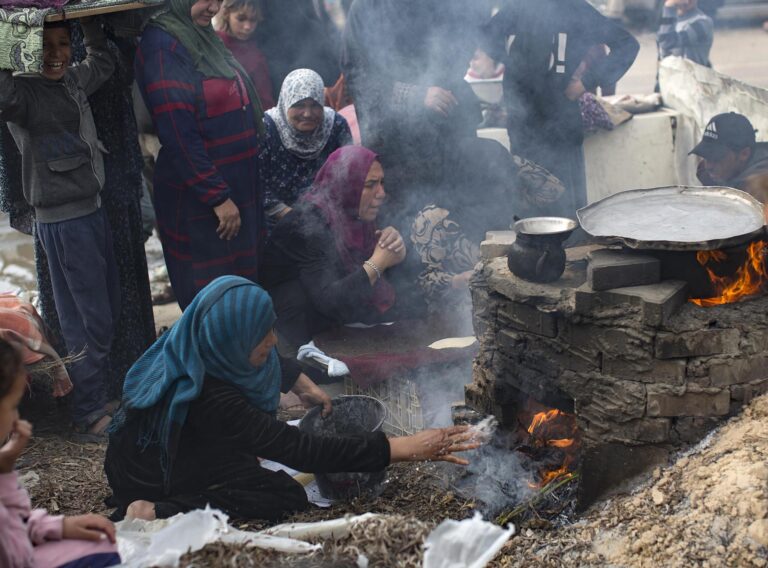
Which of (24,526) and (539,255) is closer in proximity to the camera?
(24,526)

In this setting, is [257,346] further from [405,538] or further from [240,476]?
[405,538]

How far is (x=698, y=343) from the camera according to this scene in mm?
3514

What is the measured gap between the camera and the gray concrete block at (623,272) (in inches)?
141

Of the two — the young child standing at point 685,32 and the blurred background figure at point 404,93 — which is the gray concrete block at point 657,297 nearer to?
the blurred background figure at point 404,93

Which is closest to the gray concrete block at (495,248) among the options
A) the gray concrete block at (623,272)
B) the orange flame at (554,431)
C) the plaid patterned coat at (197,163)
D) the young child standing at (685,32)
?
the gray concrete block at (623,272)

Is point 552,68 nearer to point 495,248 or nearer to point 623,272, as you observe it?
point 495,248

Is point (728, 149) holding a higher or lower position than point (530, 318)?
higher

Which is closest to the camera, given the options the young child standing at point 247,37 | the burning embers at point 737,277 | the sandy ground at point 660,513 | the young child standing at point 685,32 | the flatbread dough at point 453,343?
the sandy ground at point 660,513

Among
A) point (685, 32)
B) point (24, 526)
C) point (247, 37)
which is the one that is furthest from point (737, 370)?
point (685, 32)

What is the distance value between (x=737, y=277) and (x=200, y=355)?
233cm

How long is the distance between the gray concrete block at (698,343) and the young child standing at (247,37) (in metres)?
3.84

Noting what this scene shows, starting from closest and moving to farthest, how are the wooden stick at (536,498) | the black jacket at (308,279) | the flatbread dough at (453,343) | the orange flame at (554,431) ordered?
the wooden stick at (536,498), the orange flame at (554,431), the black jacket at (308,279), the flatbread dough at (453,343)

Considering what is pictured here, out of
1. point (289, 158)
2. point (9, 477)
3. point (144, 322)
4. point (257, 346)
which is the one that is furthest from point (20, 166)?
point (9, 477)

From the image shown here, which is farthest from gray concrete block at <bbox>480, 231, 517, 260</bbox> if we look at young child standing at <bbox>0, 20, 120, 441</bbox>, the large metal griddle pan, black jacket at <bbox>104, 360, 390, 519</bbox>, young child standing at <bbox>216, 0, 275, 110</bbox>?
young child standing at <bbox>216, 0, 275, 110</bbox>
